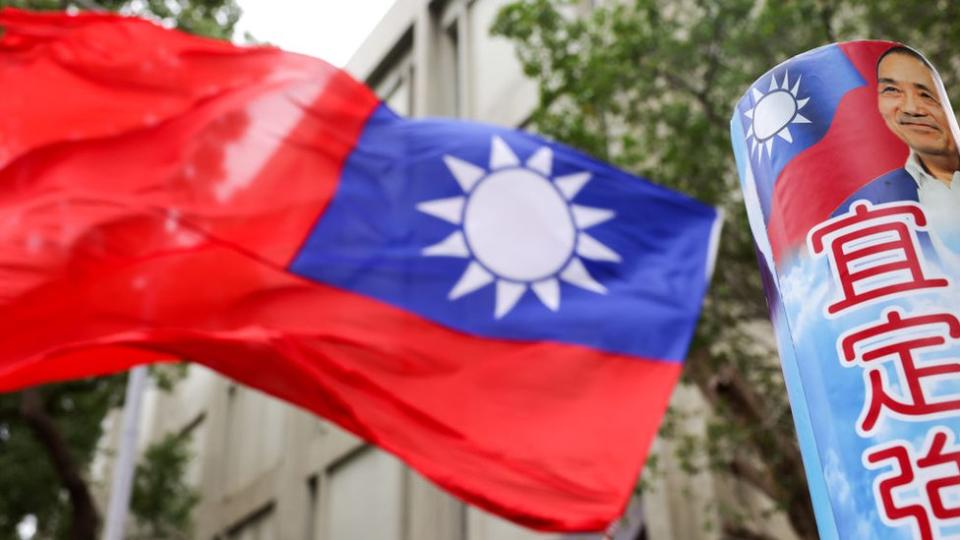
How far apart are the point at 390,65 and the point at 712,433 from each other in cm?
1479

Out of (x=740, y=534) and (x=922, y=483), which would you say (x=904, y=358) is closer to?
(x=922, y=483)

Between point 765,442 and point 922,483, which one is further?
point 765,442

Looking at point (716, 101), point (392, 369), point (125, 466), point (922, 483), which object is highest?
point (716, 101)

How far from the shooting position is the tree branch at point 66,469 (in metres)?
13.5

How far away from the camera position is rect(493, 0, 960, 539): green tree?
917cm

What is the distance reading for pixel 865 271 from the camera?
2.72 metres

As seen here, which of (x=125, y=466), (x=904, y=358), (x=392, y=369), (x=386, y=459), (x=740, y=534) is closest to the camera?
(x=904, y=358)

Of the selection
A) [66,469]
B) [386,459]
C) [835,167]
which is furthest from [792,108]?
[386,459]

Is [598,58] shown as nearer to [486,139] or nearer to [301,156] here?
[486,139]

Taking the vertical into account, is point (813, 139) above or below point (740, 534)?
above

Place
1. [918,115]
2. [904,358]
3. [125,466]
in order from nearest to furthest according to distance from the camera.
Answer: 1. [904,358]
2. [918,115]
3. [125,466]

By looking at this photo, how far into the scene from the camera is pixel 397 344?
23.2ft

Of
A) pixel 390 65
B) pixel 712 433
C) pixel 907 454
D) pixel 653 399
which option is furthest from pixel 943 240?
pixel 390 65

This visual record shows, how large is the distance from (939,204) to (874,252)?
0.21 metres
